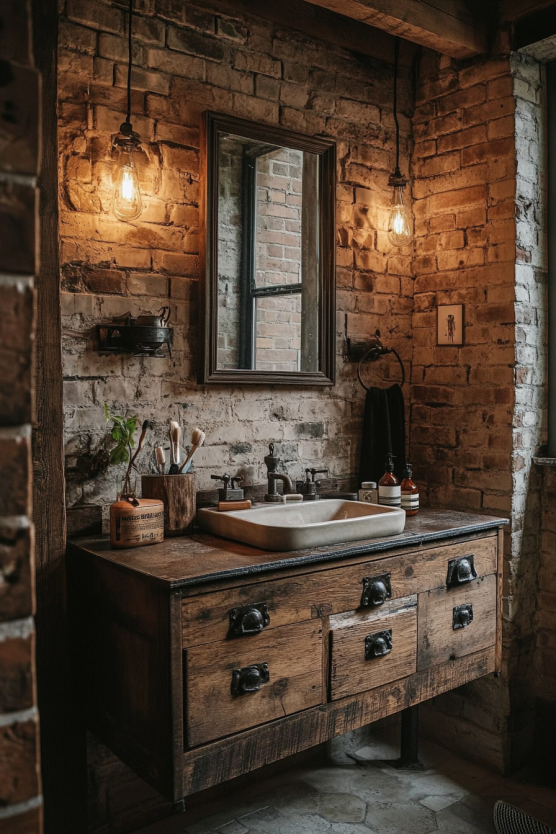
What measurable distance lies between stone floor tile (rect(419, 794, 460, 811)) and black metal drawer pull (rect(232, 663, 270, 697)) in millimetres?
1107

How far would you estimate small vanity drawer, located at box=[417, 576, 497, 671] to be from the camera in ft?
7.64

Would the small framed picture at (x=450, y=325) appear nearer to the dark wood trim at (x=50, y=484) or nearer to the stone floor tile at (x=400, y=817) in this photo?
the dark wood trim at (x=50, y=484)

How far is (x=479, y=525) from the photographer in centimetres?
252

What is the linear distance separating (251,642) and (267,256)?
147 centimetres

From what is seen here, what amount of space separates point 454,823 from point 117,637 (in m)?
1.41

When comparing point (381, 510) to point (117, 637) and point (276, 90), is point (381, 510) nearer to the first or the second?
point (117, 637)

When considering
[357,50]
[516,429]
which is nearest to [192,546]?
[516,429]

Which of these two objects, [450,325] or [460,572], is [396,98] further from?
[460,572]

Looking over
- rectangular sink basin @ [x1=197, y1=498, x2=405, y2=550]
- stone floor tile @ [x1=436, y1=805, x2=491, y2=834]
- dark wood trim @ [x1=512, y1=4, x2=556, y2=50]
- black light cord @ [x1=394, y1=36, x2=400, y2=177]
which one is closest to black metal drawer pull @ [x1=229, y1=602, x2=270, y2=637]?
rectangular sink basin @ [x1=197, y1=498, x2=405, y2=550]

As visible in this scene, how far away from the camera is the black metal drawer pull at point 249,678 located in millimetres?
1845

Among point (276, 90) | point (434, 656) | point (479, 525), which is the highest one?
point (276, 90)

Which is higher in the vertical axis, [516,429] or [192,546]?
[516,429]

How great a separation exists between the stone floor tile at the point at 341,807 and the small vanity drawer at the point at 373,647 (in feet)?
2.04

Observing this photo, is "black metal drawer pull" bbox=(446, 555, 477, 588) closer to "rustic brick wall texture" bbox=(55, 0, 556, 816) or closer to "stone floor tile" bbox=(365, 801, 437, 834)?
"rustic brick wall texture" bbox=(55, 0, 556, 816)
